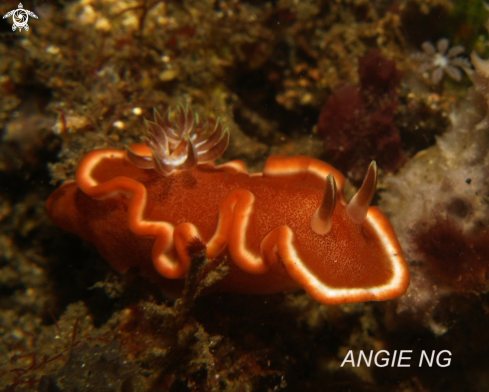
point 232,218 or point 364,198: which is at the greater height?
point 364,198

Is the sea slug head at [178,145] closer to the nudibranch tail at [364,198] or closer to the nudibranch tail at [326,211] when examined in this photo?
the nudibranch tail at [326,211]

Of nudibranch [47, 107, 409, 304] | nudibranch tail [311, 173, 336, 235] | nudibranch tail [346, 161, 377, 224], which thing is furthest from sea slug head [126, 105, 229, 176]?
nudibranch tail [346, 161, 377, 224]

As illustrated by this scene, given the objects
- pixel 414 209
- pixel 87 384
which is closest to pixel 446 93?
pixel 414 209

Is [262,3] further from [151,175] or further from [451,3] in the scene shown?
[151,175]

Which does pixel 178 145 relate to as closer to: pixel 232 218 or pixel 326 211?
pixel 232 218

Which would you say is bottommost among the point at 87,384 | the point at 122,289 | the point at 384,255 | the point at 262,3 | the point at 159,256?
the point at 122,289

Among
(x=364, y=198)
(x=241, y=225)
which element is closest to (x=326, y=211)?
(x=364, y=198)

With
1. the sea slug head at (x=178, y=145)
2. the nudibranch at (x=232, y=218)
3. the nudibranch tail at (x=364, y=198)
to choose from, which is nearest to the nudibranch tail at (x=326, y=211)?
the nudibranch at (x=232, y=218)

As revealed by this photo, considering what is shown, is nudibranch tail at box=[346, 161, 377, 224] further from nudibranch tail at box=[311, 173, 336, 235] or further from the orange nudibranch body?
nudibranch tail at box=[311, 173, 336, 235]
